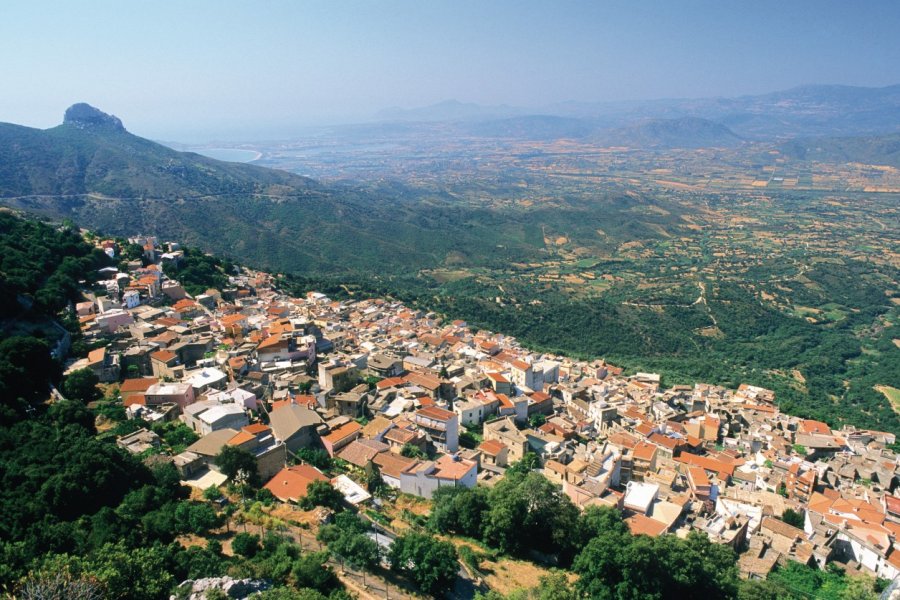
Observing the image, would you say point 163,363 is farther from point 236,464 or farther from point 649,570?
point 649,570

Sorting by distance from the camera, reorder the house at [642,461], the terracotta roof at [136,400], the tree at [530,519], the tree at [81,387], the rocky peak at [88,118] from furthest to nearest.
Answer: the rocky peak at [88,118]
the house at [642,461]
the terracotta roof at [136,400]
the tree at [81,387]
the tree at [530,519]

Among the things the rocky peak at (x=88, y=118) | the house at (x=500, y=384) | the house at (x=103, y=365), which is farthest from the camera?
the rocky peak at (x=88, y=118)

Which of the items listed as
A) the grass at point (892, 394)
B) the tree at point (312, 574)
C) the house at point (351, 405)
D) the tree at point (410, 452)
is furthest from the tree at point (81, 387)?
the grass at point (892, 394)

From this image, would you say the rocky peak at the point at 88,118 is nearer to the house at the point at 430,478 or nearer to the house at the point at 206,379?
the house at the point at 206,379

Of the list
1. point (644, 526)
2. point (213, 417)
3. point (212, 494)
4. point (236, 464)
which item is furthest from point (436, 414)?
point (212, 494)

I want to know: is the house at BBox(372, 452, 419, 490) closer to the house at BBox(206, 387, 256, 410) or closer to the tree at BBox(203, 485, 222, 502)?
the tree at BBox(203, 485, 222, 502)

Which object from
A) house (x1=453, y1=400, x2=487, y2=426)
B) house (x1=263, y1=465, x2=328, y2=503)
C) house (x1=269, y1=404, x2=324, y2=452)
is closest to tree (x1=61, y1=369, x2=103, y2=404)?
house (x1=269, y1=404, x2=324, y2=452)
